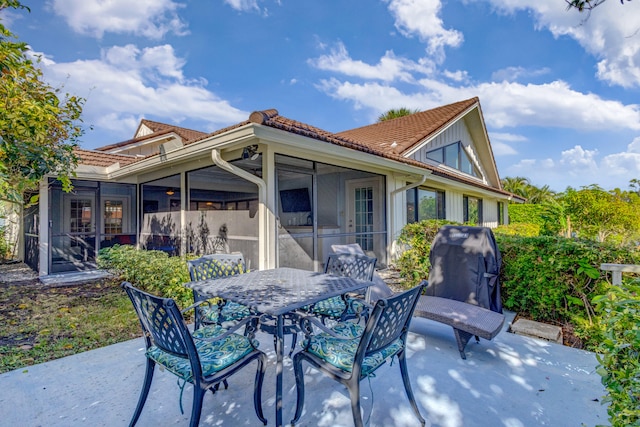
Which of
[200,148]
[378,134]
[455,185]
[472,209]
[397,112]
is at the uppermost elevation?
[397,112]

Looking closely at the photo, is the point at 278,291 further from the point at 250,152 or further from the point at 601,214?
the point at 601,214

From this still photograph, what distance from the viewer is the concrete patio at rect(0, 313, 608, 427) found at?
2311 mm

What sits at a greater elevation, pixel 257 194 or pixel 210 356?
pixel 257 194

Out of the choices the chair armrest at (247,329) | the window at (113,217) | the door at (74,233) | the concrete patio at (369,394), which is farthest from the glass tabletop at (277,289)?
the door at (74,233)

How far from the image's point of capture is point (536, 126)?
63.0 ft

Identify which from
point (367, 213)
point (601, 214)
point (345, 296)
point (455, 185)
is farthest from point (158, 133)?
point (601, 214)

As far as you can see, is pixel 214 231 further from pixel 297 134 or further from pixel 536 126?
pixel 536 126

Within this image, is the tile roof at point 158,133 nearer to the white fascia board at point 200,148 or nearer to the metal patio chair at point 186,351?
the white fascia board at point 200,148

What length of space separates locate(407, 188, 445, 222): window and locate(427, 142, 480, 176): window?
140cm

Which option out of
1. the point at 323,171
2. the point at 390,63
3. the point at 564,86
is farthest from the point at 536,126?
the point at 323,171

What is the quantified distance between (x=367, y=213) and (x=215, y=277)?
5.20 meters

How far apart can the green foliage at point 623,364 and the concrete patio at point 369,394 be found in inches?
44.5

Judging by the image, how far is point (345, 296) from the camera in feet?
11.6

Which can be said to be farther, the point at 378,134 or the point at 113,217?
the point at 378,134
